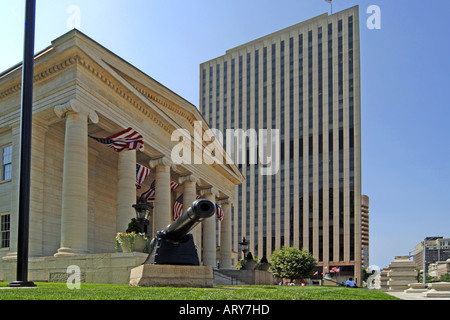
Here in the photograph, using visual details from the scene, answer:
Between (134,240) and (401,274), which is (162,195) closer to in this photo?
(134,240)

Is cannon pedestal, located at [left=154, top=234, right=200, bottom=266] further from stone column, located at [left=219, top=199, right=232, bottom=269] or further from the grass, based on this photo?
stone column, located at [left=219, top=199, right=232, bottom=269]

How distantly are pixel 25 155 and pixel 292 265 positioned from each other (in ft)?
209

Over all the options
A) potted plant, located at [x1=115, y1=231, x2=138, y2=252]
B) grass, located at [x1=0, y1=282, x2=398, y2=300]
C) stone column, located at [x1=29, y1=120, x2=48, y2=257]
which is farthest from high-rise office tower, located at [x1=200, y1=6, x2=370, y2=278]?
grass, located at [x1=0, y1=282, x2=398, y2=300]

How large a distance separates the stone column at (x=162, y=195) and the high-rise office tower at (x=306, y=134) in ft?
231

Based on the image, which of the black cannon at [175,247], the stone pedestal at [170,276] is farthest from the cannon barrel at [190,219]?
the stone pedestal at [170,276]

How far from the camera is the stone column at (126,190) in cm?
2803

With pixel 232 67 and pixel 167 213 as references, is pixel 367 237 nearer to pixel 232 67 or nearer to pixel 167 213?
pixel 232 67

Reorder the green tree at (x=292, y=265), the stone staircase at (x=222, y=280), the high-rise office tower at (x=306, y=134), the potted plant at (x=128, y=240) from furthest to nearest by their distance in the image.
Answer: the high-rise office tower at (x=306, y=134)
the green tree at (x=292, y=265)
the stone staircase at (x=222, y=280)
the potted plant at (x=128, y=240)

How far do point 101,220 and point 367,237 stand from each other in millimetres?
172686

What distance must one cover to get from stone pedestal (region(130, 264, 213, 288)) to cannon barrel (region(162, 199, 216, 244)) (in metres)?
0.84

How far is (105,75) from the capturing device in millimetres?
27016

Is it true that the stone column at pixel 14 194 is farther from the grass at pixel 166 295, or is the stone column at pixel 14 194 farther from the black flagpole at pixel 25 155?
the grass at pixel 166 295

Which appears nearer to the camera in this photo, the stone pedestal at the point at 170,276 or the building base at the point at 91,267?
the stone pedestal at the point at 170,276
